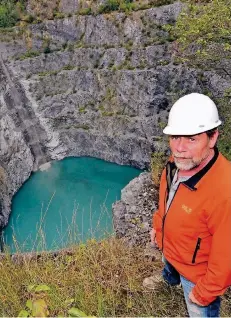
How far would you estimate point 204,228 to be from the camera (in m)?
2.55

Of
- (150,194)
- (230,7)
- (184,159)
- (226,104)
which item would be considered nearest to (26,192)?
(150,194)

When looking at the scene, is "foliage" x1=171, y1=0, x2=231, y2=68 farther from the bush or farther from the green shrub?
the bush

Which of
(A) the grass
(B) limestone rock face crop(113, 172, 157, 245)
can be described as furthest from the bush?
(A) the grass

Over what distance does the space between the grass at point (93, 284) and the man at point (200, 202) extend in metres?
0.80

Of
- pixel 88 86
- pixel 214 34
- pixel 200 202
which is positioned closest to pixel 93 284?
pixel 200 202

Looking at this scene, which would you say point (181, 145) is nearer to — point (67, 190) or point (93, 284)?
point (93, 284)

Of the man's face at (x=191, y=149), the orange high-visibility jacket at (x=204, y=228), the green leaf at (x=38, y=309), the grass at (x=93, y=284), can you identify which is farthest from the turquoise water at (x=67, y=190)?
the man's face at (x=191, y=149)

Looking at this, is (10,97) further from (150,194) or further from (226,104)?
(226,104)

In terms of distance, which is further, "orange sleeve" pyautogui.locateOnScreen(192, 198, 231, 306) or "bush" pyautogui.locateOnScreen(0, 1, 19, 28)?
"bush" pyautogui.locateOnScreen(0, 1, 19, 28)

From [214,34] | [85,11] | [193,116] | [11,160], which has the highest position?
[85,11]

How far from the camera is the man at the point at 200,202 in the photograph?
240cm

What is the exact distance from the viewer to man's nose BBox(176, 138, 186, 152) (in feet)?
8.28

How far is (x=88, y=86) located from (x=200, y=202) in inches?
914

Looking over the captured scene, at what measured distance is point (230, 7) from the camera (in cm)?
946
